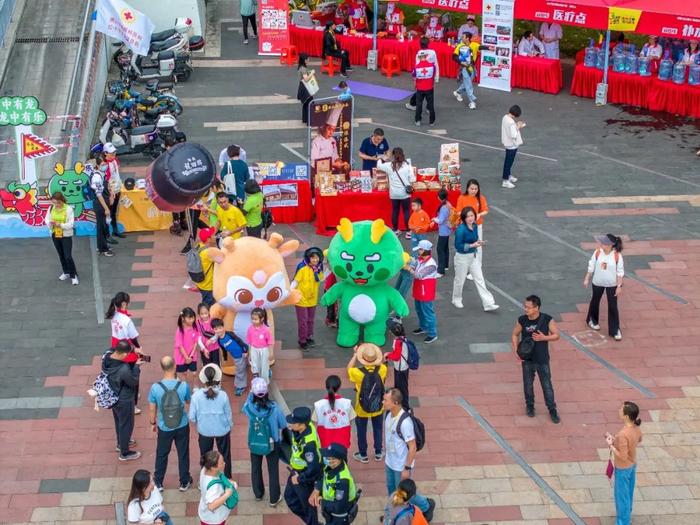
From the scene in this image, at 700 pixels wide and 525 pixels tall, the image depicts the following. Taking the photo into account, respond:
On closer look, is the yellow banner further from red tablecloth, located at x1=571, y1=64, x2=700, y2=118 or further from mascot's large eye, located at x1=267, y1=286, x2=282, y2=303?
mascot's large eye, located at x1=267, y1=286, x2=282, y2=303

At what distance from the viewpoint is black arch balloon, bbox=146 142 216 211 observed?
15211 millimetres

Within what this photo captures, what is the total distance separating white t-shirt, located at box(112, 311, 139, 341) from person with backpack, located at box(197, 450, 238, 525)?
337 centimetres

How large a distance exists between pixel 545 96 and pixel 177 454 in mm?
15083

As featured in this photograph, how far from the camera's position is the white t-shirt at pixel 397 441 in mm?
10766

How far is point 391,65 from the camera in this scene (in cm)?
2533

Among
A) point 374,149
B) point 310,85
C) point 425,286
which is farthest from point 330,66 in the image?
point 425,286

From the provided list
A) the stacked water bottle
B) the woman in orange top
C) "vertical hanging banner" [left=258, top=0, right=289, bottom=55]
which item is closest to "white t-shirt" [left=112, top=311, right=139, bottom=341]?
the woman in orange top

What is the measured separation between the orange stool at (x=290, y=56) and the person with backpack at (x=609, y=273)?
13700mm

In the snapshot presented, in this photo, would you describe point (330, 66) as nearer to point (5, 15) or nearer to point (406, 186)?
point (5, 15)

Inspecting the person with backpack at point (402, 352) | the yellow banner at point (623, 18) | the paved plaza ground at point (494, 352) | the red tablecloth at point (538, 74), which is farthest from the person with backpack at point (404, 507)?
the red tablecloth at point (538, 74)

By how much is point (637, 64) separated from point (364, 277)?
1202 centimetres

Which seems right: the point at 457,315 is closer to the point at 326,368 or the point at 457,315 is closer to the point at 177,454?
the point at 326,368

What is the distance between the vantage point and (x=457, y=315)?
1545cm

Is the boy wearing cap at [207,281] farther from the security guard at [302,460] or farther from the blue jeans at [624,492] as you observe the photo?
the blue jeans at [624,492]
